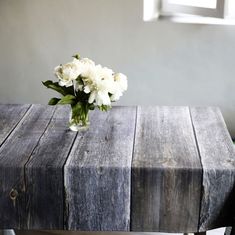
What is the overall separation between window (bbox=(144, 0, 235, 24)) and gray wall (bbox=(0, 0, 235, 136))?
0.07 meters

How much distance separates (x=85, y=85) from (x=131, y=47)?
1.21 metres

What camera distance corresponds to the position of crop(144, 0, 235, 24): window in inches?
113

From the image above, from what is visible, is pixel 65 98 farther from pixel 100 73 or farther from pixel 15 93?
pixel 15 93

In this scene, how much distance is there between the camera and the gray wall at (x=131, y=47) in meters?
2.94

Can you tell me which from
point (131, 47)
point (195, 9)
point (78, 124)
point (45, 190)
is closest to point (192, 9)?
point (195, 9)

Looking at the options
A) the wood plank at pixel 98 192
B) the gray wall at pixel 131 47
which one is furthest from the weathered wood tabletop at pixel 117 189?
the gray wall at pixel 131 47

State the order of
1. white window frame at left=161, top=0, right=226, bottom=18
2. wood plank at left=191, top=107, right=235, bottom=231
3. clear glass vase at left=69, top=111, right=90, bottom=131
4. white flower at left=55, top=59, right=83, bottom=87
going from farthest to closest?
white window frame at left=161, top=0, right=226, bottom=18 < clear glass vase at left=69, top=111, right=90, bottom=131 < white flower at left=55, top=59, right=83, bottom=87 < wood plank at left=191, top=107, right=235, bottom=231

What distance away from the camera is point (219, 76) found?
117 inches

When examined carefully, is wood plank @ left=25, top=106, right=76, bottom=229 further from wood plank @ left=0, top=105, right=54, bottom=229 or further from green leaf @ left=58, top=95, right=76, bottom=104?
green leaf @ left=58, top=95, right=76, bottom=104

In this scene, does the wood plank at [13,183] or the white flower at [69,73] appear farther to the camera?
the white flower at [69,73]

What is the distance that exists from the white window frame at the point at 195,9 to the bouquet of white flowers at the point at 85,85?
1199 mm

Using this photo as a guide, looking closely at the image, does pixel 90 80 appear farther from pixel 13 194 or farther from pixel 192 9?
pixel 192 9

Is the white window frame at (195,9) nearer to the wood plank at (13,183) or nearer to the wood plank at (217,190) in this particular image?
the wood plank at (217,190)

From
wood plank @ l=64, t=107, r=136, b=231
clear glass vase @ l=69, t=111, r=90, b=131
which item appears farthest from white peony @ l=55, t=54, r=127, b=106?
wood plank @ l=64, t=107, r=136, b=231
